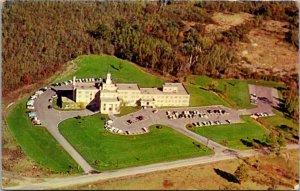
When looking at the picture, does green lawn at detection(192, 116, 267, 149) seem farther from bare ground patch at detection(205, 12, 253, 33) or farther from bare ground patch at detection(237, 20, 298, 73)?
bare ground patch at detection(205, 12, 253, 33)

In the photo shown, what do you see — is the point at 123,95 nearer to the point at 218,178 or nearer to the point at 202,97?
the point at 202,97

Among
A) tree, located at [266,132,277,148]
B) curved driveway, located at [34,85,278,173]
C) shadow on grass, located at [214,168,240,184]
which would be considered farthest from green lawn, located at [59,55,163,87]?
shadow on grass, located at [214,168,240,184]

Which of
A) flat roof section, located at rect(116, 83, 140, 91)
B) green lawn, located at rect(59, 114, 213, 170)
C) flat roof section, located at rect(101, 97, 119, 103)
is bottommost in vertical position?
green lawn, located at rect(59, 114, 213, 170)

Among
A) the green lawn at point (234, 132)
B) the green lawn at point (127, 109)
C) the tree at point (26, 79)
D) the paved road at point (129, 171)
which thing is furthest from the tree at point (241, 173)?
the tree at point (26, 79)

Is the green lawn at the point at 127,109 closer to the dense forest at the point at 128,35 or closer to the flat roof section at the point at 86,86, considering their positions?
the flat roof section at the point at 86,86

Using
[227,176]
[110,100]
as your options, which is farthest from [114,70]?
[227,176]

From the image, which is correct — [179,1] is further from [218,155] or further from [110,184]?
[110,184]

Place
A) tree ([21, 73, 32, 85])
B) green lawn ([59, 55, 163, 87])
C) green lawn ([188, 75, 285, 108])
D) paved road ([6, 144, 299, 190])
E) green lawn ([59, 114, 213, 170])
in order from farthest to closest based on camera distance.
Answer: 1. green lawn ([59, 55, 163, 87])
2. tree ([21, 73, 32, 85])
3. green lawn ([188, 75, 285, 108])
4. green lawn ([59, 114, 213, 170])
5. paved road ([6, 144, 299, 190])

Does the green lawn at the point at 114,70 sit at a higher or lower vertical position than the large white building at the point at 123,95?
higher
